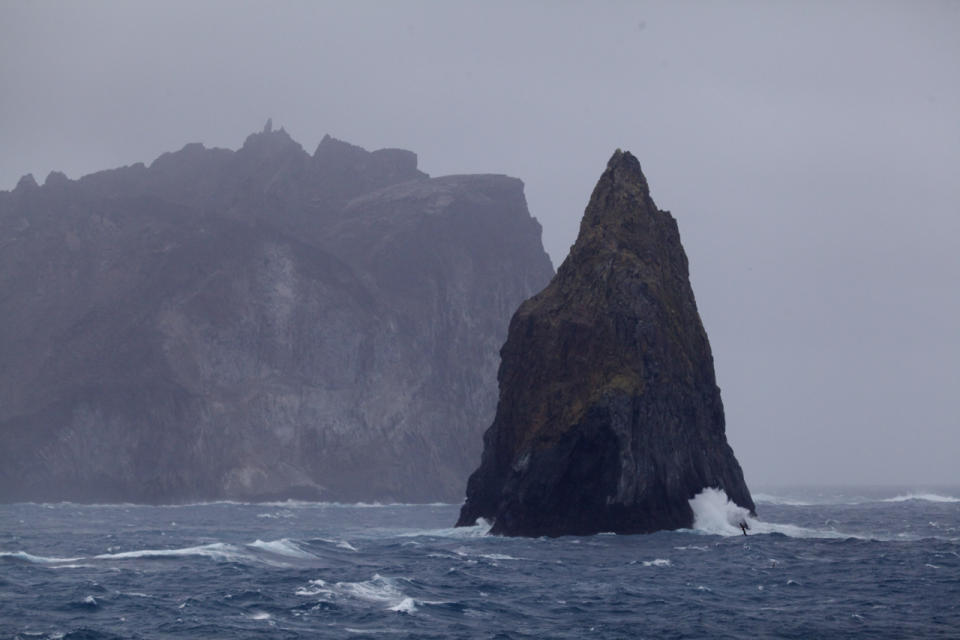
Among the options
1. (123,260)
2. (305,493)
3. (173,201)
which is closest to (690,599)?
(305,493)

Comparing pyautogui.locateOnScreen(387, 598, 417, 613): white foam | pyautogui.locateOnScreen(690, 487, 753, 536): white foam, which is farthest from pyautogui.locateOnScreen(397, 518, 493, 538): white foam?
pyautogui.locateOnScreen(387, 598, 417, 613): white foam

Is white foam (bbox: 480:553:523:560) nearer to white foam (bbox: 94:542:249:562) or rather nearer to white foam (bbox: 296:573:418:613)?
white foam (bbox: 296:573:418:613)

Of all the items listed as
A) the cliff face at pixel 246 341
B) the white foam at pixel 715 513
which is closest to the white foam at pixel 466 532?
the white foam at pixel 715 513

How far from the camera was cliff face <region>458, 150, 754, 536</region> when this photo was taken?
7094 centimetres

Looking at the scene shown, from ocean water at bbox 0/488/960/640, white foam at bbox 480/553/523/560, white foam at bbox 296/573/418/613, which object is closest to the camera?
ocean water at bbox 0/488/960/640

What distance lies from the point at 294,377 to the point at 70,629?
129693 mm

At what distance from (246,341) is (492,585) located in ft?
400

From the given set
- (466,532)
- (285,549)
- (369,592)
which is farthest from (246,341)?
(369,592)

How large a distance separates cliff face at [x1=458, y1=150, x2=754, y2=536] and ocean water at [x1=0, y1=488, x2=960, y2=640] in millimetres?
2736

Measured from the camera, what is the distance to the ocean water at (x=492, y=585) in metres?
36.9

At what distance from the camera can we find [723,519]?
7394 cm

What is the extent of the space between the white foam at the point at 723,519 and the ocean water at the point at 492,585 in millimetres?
128

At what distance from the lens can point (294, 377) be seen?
16475 centimetres

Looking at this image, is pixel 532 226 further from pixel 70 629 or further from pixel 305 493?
pixel 70 629
